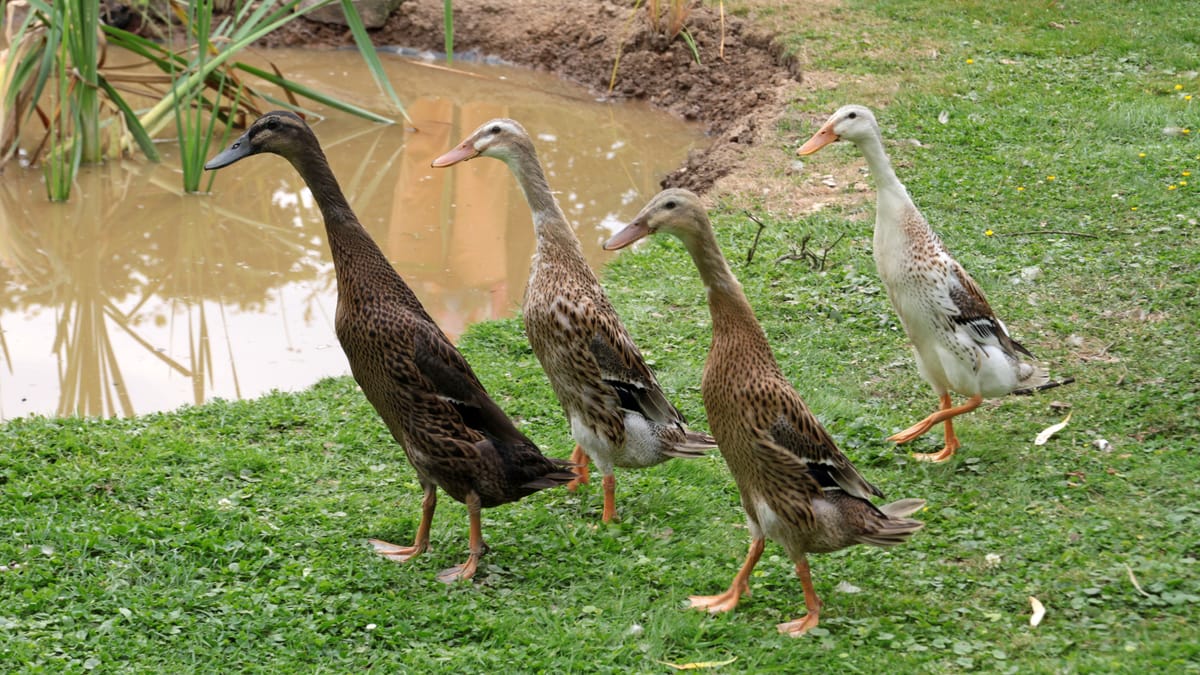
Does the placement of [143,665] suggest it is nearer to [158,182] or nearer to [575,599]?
[575,599]

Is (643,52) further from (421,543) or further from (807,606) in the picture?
(807,606)

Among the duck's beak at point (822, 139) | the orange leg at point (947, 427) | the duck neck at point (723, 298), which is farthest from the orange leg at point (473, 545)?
the duck's beak at point (822, 139)

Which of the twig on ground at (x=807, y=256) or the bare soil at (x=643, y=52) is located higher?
the bare soil at (x=643, y=52)

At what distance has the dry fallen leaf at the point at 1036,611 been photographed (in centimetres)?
421

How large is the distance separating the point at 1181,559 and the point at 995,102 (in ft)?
22.4

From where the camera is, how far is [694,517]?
17.1 ft

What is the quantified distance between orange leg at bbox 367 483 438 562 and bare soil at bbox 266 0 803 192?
5.48m

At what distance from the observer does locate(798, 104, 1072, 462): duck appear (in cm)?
560

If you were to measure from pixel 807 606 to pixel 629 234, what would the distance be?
1.48m

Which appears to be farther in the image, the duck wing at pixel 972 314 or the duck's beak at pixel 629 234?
the duck wing at pixel 972 314

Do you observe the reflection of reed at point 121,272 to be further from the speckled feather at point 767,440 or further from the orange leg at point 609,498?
the speckled feather at point 767,440

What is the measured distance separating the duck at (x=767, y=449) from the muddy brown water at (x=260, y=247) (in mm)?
3424

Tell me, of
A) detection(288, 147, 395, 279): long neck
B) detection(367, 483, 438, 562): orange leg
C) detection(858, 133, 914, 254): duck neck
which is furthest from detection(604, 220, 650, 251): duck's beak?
detection(858, 133, 914, 254): duck neck

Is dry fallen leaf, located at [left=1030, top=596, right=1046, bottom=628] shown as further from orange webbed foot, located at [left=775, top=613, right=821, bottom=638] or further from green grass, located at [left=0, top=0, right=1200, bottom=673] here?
orange webbed foot, located at [left=775, top=613, right=821, bottom=638]
